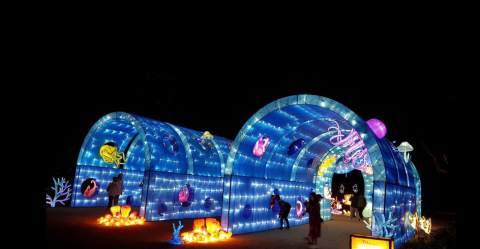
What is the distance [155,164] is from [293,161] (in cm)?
625

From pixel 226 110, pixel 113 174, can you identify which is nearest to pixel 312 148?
pixel 113 174

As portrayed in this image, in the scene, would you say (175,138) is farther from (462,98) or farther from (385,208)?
(462,98)

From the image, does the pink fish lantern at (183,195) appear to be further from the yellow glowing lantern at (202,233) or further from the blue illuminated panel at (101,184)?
Answer: the yellow glowing lantern at (202,233)

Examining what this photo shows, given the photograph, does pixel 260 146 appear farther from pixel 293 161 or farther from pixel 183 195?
pixel 183 195

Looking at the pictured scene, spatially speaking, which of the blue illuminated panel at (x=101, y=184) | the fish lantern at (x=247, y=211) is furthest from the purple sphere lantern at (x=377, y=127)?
the blue illuminated panel at (x=101, y=184)

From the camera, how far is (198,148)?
64.0ft

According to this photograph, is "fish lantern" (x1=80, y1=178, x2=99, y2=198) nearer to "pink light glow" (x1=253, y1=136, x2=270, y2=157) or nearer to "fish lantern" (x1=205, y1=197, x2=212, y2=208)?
"fish lantern" (x1=205, y1=197, x2=212, y2=208)

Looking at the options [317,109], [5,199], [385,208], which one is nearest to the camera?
[5,199]

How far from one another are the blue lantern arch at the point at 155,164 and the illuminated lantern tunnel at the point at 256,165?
2.0 inches

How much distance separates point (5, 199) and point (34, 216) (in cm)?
26

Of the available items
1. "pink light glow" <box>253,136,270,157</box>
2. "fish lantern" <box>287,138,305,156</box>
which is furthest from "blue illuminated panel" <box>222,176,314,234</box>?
"fish lantern" <box>287,138,305,156</box>

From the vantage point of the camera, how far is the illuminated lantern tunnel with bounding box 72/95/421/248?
10482 millimetres

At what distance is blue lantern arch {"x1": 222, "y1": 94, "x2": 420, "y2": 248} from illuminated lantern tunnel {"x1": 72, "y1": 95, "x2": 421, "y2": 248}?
0.11ft

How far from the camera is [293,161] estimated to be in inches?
639
